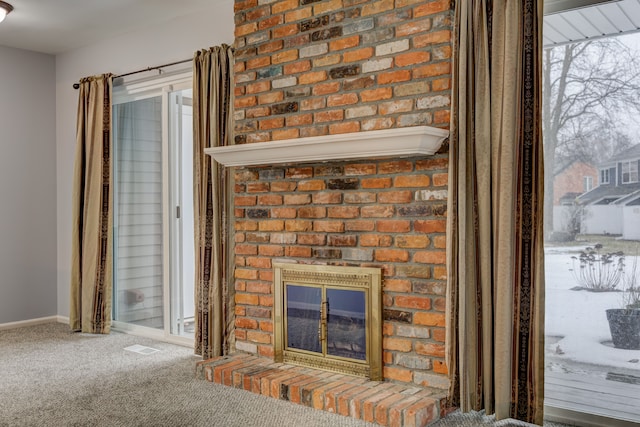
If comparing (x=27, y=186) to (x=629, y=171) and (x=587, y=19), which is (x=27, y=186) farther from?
(x=629, y=171)

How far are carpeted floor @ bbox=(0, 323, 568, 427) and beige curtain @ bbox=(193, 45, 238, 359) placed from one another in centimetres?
28

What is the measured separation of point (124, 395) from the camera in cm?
322

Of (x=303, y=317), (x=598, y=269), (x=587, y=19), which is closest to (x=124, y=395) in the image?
(x=303, y=317)

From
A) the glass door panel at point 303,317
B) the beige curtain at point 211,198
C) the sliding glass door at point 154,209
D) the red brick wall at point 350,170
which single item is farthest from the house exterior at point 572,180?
the sliding glass door at point 154,209

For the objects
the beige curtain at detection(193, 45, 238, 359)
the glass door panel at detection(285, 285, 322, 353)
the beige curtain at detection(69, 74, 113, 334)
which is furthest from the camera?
the beige curtain at detection(69, 74, 113, 334)

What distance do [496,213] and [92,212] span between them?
3423 millimetres

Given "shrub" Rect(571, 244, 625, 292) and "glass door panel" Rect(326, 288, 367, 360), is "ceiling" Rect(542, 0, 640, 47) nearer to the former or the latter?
"shrub" Rect(571, 244, 625, 292)

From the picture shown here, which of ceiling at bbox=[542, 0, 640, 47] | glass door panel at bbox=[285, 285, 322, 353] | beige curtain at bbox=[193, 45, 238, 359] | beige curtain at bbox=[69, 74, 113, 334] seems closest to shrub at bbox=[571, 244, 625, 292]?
ceiling at bbox=[542, 0, 640, 47]

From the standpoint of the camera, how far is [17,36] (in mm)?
4852

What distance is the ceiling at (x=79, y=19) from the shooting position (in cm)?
409

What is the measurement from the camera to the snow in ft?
8.73

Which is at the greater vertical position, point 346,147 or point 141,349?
point 346,147

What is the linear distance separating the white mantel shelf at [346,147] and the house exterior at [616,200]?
71 cm

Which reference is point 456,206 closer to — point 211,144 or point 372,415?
point 372,415
